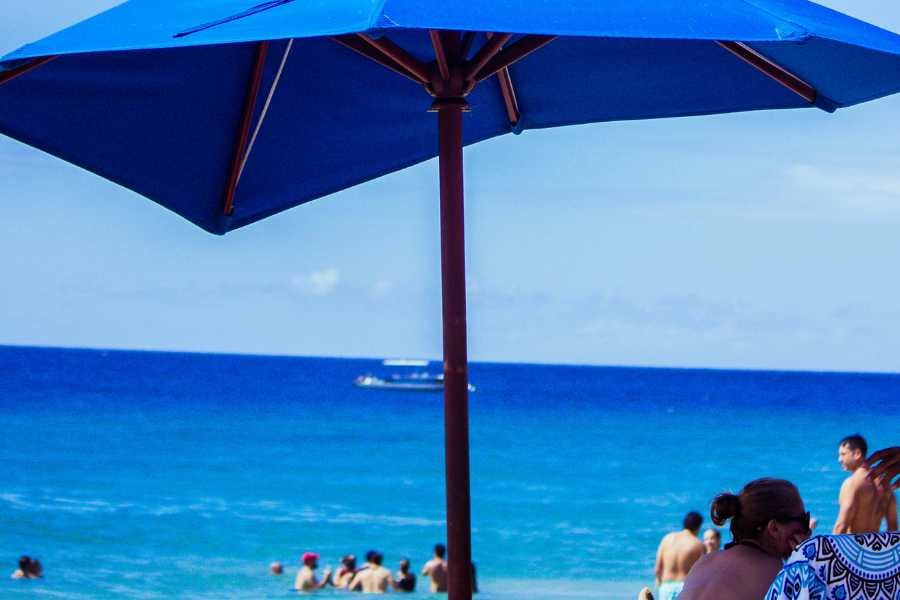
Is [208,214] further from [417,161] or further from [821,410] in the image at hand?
[821,410]

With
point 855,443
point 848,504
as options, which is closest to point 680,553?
point 855,443

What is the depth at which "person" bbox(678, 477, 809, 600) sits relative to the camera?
2668mm

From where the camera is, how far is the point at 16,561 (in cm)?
2062

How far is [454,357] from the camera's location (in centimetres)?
307

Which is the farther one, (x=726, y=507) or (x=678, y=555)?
(x=678, y=555)

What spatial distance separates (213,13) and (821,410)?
57.8 metres

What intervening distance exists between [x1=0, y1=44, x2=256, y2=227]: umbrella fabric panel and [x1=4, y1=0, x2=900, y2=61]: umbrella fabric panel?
67 centimetres

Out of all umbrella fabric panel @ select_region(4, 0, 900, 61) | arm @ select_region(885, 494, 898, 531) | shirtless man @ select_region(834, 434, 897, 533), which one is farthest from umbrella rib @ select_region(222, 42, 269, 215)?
shirtless man @ select_region(834, 434, 897, 533)

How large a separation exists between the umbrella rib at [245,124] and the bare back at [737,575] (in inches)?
70.9

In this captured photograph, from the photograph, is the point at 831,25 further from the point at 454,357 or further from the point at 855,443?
the point at 855,443

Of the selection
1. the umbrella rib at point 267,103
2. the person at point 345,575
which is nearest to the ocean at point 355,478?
the person at point 345,575

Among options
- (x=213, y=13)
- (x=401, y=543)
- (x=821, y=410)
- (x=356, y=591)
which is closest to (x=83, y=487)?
(x=401, y=543)

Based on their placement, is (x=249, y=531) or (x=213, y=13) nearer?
(x=213, y=13)

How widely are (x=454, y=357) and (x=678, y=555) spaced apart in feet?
23.0
